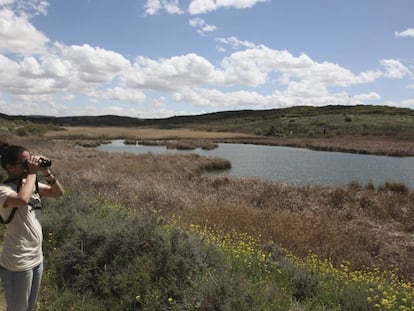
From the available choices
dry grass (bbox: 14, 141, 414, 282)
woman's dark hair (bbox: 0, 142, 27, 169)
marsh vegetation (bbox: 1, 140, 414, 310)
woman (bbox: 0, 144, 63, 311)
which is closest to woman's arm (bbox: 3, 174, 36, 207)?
woman (bbox: 0, 144, 63, 311)

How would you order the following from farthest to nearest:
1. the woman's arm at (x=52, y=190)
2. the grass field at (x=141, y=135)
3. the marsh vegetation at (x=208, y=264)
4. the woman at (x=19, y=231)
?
the grass field at (x=141, y=135) → the marsh vegetation at (x=208, y=264) → the woman's arm at (x=52, y=190) → the woman at (x=19, y=231)

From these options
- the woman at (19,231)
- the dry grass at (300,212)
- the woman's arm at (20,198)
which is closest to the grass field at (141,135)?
the dry grass at (300,212)

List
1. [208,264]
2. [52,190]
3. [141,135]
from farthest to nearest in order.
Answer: [141,135] < [208,264] < [52,190]

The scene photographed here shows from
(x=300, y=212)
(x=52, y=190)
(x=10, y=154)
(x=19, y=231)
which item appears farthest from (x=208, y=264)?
(x=300, y=212)

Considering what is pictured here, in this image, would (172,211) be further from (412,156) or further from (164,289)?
(412,156)

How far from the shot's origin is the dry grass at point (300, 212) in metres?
8.75

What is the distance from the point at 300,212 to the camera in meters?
12.6

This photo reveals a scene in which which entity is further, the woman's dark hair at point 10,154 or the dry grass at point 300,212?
the dry grass at point 300,212

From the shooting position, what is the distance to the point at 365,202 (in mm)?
14352

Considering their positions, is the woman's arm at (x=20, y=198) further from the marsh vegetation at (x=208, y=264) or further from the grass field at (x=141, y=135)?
the grass field at (x=141, y=135)

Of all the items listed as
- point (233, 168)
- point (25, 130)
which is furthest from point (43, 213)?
point (25, 130)

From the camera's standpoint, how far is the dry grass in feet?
28.7

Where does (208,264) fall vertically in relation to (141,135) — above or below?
below

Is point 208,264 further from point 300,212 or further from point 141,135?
point 141,135
